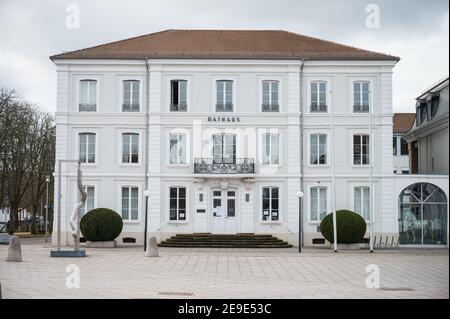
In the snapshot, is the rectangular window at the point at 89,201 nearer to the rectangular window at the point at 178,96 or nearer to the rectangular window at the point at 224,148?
the rectangular window at the point at 178,96

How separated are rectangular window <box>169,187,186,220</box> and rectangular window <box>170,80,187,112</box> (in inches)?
170

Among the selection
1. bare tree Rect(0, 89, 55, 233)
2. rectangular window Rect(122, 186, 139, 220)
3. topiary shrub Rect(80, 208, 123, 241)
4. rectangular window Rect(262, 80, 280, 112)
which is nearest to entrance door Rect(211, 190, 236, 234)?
rectangular window Rect(122, 186, 139, 220)

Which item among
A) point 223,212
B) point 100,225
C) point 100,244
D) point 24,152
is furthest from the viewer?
point 24,152

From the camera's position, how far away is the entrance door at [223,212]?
36.3 m

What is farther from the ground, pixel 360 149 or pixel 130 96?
pixel 130 96

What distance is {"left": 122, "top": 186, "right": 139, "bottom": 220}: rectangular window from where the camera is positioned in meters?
36.4

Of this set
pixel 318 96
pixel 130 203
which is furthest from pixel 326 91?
pixel 130 203

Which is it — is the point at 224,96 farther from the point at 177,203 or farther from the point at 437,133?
the point at 437,133

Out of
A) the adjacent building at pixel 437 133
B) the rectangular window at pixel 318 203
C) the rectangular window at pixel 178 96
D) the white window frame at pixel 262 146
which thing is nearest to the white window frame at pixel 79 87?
the rectangular window at pixel 178 96

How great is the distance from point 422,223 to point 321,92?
10626 mm

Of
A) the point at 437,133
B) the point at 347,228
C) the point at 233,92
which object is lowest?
the point at 347,228

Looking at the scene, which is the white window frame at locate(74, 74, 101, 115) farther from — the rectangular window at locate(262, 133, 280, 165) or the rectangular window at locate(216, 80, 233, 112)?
the rectangular window at locate(262, 133, 280, 165)

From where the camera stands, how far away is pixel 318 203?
36656 mm

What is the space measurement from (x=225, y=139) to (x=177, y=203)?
4255mm
